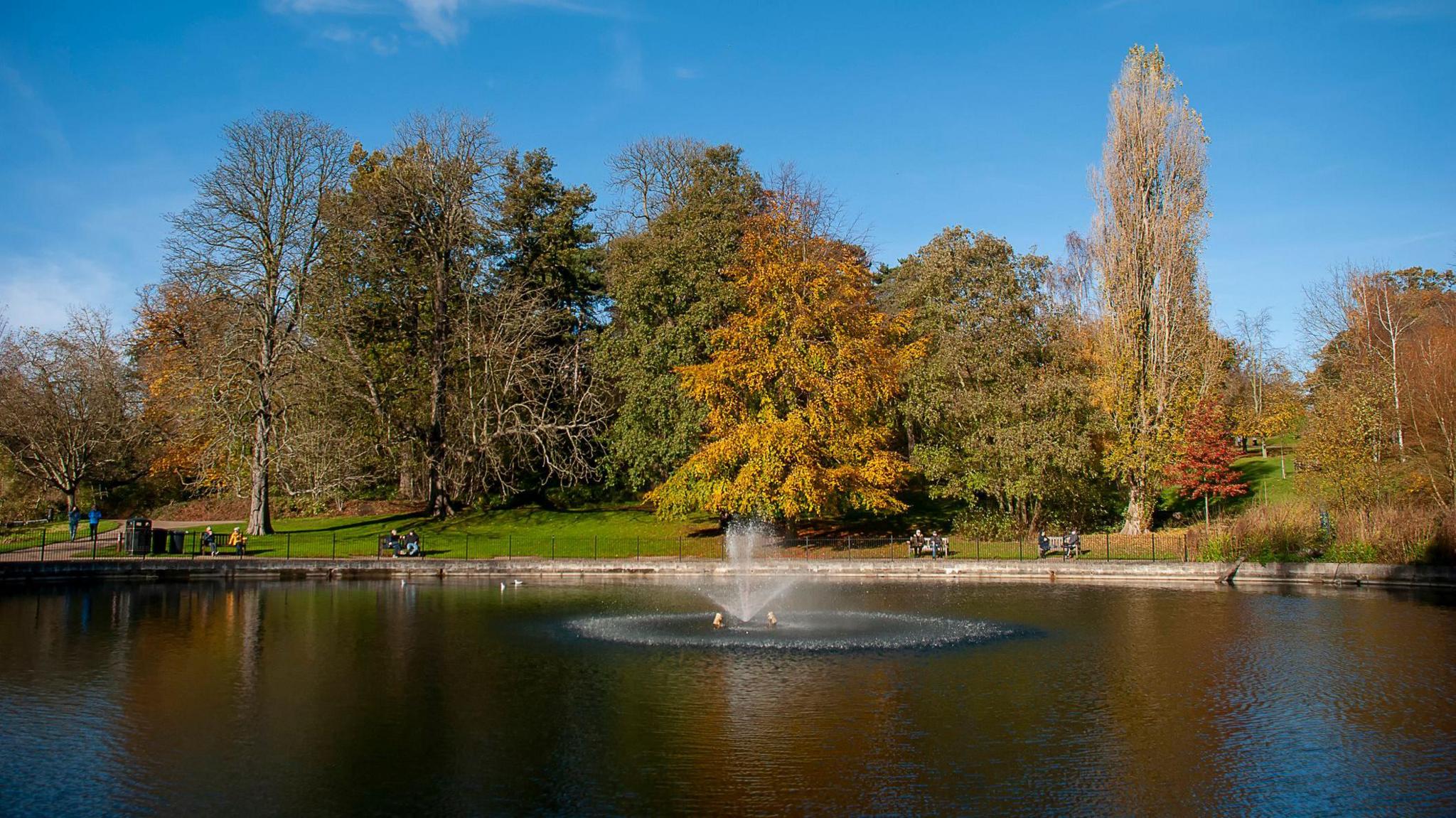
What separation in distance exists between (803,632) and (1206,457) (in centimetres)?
3026

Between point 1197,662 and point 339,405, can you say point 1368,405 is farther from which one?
point 339,405

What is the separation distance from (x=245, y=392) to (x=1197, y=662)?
3776 centimetres

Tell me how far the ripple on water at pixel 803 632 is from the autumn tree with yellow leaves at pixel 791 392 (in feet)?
42.9

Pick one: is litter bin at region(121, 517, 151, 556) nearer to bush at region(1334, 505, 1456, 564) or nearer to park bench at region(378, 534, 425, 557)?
park bench at region(378, 534, 425, 557)

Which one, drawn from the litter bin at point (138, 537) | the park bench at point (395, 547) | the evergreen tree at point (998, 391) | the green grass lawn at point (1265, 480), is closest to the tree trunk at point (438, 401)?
the park bench at point (395, 547)

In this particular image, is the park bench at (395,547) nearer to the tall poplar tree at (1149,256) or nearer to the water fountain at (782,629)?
the water fountain at (782,629)

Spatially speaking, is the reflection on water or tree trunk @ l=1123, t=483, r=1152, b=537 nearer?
the reflection on water

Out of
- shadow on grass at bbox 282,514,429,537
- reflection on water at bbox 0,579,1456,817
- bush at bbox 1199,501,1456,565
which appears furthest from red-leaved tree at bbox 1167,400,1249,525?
shadow on grass at bbox 282,514,429,537

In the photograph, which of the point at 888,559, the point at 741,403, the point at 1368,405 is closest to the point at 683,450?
the point at 741,403

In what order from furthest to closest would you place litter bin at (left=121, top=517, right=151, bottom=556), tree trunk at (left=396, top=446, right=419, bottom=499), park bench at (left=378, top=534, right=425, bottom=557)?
tree trunk at (left=396, top=446, right=419, bottom=499), park bench at (left=378, top=534, right=425, bottom=557), litter bin at (left=121, top=517, right=151, bottom=556)

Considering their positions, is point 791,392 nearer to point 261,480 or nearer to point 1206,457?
point 1206,457

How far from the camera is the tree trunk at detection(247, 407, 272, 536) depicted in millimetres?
41719

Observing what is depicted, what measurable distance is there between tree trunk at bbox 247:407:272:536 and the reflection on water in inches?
708

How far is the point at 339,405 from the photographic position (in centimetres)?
4509
